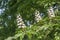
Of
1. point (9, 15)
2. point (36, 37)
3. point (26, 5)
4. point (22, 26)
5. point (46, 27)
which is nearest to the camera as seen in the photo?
point (22, 26)

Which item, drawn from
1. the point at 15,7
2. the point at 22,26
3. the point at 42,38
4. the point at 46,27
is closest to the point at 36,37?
the point at 42,38

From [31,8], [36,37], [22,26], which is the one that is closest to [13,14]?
[31,8]

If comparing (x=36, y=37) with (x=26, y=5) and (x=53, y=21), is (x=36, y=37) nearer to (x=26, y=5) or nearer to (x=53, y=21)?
(x=53, y=21)

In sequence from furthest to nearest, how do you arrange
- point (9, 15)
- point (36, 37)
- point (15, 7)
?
point (9, 15) → point (15, 7) → point (36, 37)

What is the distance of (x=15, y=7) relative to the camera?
377 centimetres

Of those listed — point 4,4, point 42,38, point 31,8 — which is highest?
point 4,4

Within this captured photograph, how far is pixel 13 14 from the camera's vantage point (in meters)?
3.98

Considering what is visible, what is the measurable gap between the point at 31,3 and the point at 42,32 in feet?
2.77

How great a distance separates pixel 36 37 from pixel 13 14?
50.8 inches

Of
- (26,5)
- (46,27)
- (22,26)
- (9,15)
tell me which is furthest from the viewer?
(9,15)

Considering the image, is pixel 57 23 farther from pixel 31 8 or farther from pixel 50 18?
pixel 31 8

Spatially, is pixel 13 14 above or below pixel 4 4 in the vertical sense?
below

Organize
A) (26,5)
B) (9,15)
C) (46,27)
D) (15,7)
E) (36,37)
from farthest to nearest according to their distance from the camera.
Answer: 1. (9,15)
2. (15,7)
3. (26,5)
4. (36,37)
5. (46,27)

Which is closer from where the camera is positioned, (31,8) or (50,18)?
(50,18)
